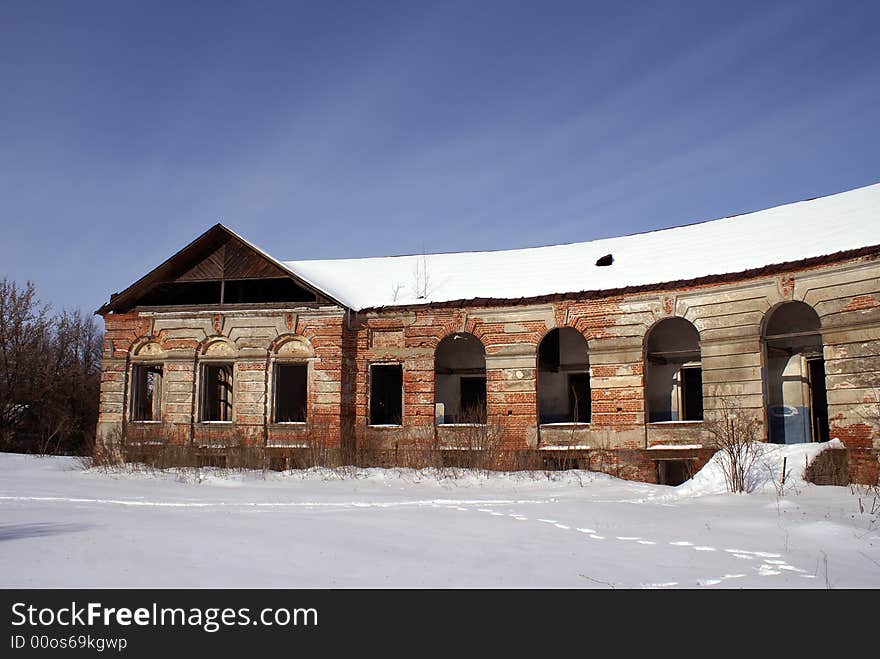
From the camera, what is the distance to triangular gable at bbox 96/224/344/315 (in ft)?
74.1

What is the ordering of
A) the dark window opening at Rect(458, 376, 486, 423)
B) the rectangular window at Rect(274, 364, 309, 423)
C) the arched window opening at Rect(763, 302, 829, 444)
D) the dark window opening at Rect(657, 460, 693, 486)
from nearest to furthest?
the arched window opening at Rect(763, 302, 829, 444) → the dark window opening at Rect(657, 460, 693, 486) → the dark window opening at Rect(458, 376, 486, 423) → the rectangular window at Rect(274, 364, 309, 423)

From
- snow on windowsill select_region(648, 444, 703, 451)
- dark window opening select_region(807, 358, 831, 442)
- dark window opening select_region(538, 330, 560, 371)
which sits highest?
dark window opening select_region(538, 330, 560, 371)

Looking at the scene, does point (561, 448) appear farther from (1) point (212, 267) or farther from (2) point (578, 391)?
(1) point (212, 267)

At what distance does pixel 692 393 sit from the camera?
22188 mm

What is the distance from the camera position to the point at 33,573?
641cm

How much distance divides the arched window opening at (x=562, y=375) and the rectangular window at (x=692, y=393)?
293 centimetres

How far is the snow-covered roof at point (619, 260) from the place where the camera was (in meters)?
18.6

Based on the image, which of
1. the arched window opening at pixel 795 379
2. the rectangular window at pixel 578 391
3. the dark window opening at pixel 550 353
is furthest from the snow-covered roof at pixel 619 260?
the rectangular window at pixel 578 391

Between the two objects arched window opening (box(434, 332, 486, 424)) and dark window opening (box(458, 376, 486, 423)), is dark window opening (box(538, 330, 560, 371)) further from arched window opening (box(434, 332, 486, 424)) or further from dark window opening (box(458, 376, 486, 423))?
dark window opening (box(458, 376, 486, 423))

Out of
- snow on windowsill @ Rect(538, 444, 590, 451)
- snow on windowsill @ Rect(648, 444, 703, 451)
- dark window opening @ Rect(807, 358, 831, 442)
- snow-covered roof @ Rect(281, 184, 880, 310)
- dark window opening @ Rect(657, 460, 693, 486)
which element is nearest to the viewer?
snow-covered roof @ Rect(281, 184, 880, 310)

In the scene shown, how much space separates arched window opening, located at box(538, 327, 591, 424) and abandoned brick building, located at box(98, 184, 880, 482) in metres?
0.05

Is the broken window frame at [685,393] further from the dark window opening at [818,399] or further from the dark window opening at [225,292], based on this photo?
the dark window opening at [225,292]

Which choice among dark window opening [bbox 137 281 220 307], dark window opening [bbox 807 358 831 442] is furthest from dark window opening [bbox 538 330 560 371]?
dark window opening [bbox 137 281 220 307]

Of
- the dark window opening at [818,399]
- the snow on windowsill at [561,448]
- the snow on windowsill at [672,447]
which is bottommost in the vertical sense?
the snow on windowsill at [561,448]
